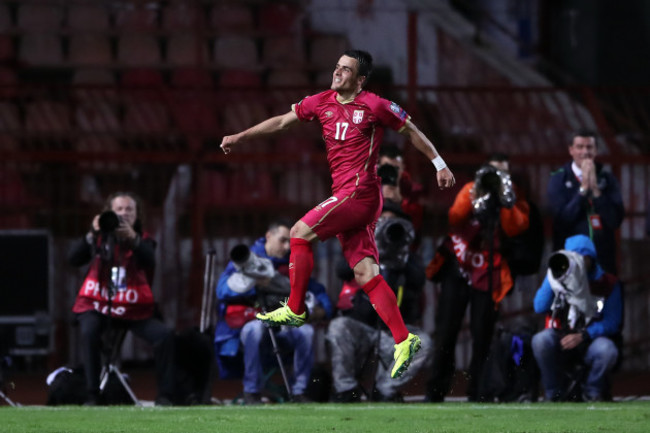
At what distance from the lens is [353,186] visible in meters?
7.92

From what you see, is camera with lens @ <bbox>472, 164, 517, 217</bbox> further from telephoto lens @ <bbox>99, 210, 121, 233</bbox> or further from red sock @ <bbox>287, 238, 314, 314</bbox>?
telephoto lens @ <bbox>99, 210, 121, 233</bbox>

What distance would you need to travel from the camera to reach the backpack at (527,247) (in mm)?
10000

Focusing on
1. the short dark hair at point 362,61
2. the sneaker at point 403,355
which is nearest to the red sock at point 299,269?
the sneaker at point 403,355

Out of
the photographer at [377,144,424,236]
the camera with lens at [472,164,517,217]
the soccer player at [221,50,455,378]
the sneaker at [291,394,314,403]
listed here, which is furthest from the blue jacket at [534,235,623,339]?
the soccer player at [221,50,455,378]

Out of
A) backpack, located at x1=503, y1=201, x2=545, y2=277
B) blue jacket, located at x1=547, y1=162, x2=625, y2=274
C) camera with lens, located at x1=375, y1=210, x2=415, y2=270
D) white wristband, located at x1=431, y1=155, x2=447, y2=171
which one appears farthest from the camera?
blue jacket, located at x1=547, y1=162, x2=625, y2=274

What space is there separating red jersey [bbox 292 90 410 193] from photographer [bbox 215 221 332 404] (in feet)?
6.05

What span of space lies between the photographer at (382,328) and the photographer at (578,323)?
859 mm

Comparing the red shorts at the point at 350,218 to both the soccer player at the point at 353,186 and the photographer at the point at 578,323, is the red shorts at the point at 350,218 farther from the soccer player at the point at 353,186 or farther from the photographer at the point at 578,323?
the photographer at the point at 578,323

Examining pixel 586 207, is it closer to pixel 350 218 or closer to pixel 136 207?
pixel 350 218

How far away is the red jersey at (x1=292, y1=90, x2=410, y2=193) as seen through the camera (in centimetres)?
795

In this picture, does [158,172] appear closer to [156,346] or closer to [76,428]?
[156,346]

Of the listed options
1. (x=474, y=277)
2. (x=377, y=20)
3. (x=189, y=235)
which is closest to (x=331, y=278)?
(x=189, y=235)

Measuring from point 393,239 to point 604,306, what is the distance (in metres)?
1.59

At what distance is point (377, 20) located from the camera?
15.7 metres
